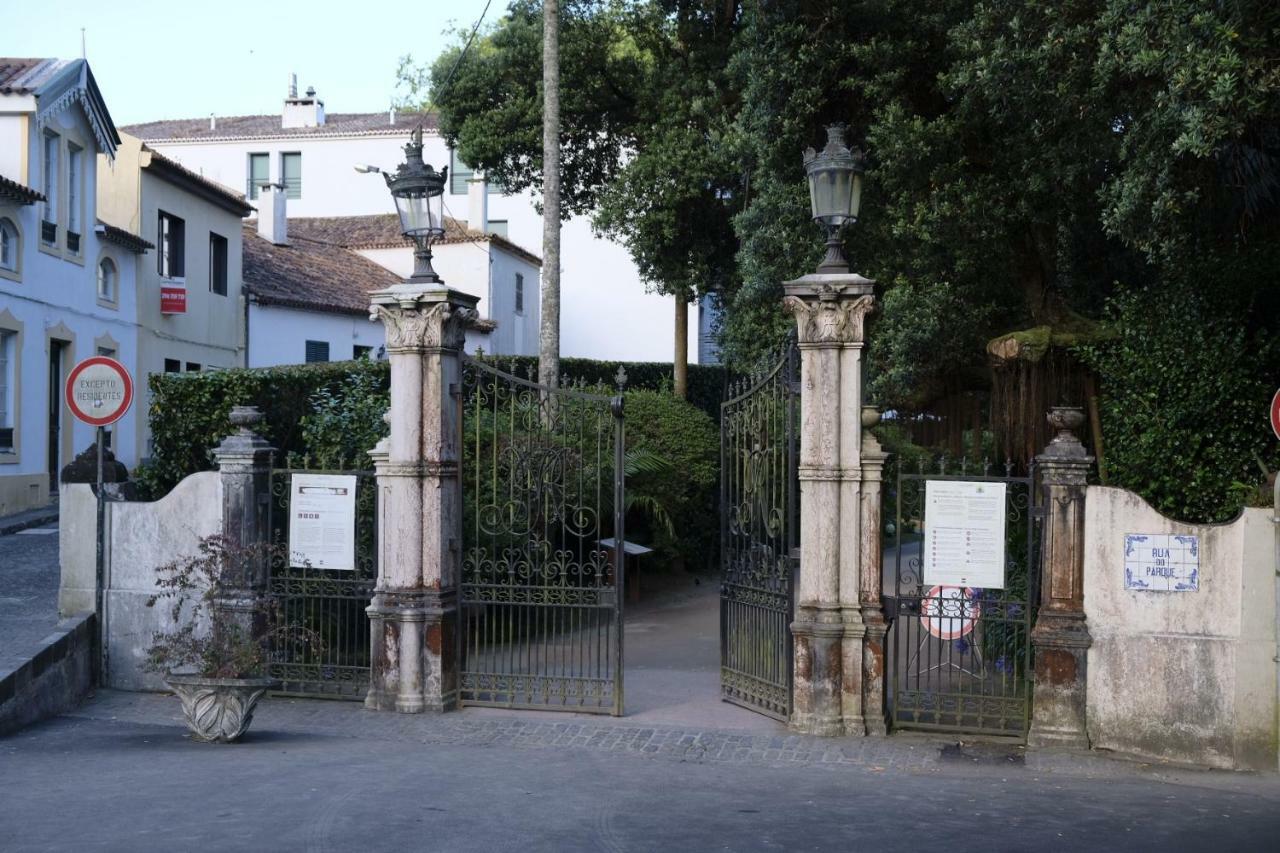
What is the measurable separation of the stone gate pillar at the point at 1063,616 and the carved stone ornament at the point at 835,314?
152 centimetres

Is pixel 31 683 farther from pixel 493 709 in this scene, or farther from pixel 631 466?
pixel 631 466

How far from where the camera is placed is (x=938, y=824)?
286 inches

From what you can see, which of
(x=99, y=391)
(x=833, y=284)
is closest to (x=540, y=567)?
(x=833, y=284)

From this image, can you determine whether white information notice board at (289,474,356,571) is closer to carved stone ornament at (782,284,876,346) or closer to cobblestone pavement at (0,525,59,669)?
cobblestone pavement at (0,525,59,669)

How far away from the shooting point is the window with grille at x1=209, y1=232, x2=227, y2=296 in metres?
28.9

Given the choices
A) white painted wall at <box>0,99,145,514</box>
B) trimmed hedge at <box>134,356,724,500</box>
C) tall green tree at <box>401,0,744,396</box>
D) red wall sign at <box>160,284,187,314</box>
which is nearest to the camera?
trimmed hedge at <box>134,356,724,500</box>

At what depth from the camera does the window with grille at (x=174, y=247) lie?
26.9 meters

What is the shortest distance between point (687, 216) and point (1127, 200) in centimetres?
1022

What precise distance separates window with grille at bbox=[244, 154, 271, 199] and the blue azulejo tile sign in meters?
40.8

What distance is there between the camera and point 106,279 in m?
24.4

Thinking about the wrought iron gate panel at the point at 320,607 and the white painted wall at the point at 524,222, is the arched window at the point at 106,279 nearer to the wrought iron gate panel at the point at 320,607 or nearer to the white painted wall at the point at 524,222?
the white painted wall at the point at 524,222

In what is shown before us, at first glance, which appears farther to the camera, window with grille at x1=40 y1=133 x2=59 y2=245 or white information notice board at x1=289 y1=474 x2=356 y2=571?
window with grille at x1=40 y1=133 x2=59 y2=245

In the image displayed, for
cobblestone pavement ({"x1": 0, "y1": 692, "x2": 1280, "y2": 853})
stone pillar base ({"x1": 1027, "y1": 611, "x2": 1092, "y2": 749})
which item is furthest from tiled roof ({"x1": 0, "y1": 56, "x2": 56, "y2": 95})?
stone pillar base ({"x1": 1027, "y1": 611, "x2": 1092, "y2": 749})

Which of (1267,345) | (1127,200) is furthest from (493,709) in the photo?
(1267,345)
